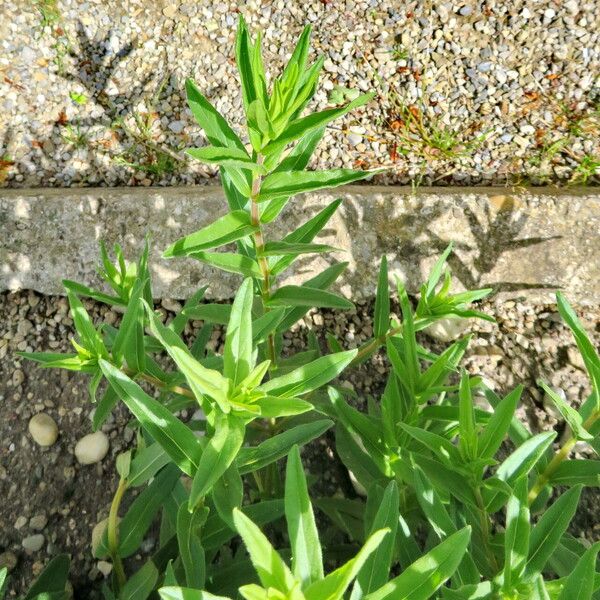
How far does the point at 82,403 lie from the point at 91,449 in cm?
17

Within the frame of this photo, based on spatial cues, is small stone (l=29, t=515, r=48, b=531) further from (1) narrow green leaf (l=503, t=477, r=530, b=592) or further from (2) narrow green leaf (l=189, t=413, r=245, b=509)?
(1) narrow green leaf (l=503, t=477, r=530, b=592)

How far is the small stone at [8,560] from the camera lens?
1868mm

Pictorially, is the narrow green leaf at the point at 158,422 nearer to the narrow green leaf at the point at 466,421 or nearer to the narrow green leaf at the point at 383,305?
the narrow green leaf at the point at 466,421

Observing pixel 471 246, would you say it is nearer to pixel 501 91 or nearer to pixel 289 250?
pixel 501 91

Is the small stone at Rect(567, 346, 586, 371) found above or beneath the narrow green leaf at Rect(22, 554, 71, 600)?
above

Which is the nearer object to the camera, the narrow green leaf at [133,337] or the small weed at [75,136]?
the narrow green leaf at [133,337]

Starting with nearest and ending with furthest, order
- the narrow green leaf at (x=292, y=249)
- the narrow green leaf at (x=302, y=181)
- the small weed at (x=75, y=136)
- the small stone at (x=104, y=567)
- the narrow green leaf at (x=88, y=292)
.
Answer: the narrow green leaf at (x=302, y=181)
the narrow green leaf at (x=292, y=249)
the narrow green leaf at (x=88, y=292)
the small stone at (x=104, y=567)
the small weed at (x=75, y=136)

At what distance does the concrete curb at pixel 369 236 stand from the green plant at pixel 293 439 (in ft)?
1.71

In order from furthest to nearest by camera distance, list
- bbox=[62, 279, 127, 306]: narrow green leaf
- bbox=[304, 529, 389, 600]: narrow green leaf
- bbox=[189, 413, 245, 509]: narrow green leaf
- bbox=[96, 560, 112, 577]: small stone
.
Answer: bbox=[96, 560, 112, 577]: small stone < bbox=[62, 279, 127, 306]: narrow green leaf < bbox=[189, 413, 245, 509]: narrow green leaf < bbox=[304, 529, 389, 600]: narrow green leaf

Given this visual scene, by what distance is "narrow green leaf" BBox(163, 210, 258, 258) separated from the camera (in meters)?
1.12

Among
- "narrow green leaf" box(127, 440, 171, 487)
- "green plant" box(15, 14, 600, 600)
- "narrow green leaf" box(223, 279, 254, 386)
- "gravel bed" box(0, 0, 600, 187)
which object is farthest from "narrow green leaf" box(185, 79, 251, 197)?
"gravel bed" box(0, 0, 600, 187)

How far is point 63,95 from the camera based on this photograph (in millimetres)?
2387

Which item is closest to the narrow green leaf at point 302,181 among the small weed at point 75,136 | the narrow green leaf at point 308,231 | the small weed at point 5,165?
the narrow green leaf at point 308,231

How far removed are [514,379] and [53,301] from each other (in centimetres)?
155
